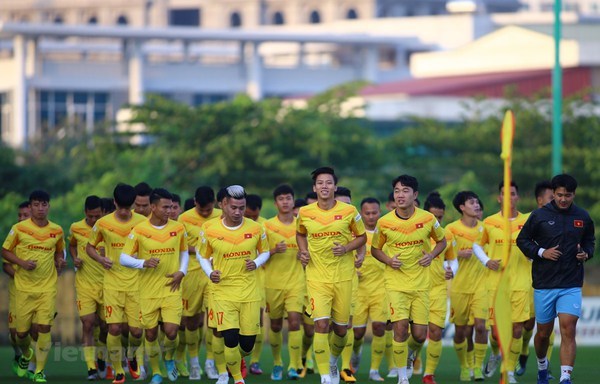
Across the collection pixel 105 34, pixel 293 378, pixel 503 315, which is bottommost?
pixel 293 378

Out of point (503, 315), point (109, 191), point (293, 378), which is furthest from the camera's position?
point (109, 191)

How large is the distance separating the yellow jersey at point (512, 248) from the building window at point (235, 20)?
100 meters

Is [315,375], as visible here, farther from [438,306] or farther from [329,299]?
[329,299]

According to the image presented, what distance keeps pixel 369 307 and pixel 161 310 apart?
9.07 ft

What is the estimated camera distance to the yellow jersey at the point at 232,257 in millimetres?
16172

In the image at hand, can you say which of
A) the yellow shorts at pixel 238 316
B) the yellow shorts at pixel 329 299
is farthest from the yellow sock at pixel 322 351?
the yellow shorts at pixel 238 316

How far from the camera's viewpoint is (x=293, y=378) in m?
18.3

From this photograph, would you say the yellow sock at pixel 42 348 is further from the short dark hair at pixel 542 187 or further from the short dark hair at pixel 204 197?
the short dark hair at pixel 542 187

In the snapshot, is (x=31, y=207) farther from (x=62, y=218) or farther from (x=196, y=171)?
(x=196, y=171)

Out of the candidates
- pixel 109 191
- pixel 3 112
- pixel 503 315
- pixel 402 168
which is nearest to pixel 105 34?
pixel 3 112

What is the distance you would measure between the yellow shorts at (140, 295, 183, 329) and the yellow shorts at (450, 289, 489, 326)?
A: 3560 mm

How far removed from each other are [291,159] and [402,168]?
4.30 meters

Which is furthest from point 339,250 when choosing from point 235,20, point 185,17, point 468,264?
point 185,17

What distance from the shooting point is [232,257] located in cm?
1619
